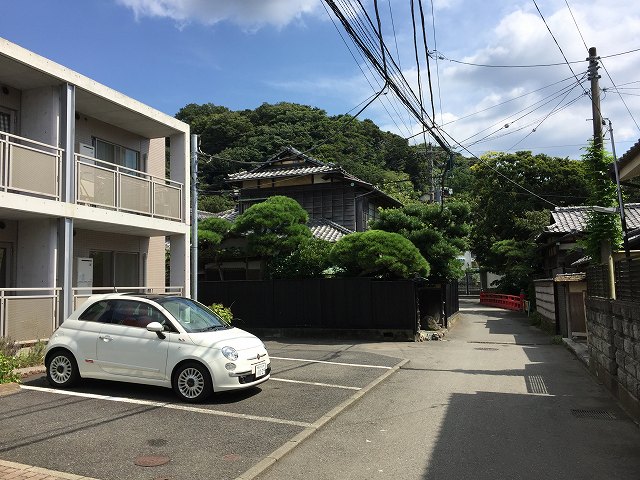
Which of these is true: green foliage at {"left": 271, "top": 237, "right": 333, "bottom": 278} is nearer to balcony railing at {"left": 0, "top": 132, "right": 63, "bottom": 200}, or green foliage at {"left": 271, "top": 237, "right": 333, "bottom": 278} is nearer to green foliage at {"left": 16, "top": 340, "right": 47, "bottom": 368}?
balcony railing at {"left": 0, "top": 132, "right": 63, "bottom": 200}

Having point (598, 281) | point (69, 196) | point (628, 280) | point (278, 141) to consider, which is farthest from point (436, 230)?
point (278, 141)

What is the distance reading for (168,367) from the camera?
7.52 metres

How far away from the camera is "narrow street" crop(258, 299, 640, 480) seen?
203 inches

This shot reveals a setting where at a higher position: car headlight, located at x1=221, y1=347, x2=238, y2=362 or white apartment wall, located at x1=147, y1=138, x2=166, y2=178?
white apartment wall, located at x1=147, y1=138, x2=166, y2=178

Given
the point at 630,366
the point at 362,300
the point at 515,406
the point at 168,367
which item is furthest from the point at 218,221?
the point at 630,366

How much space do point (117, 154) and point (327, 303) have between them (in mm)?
8119

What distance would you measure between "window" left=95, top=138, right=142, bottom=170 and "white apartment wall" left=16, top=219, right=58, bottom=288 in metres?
3.35

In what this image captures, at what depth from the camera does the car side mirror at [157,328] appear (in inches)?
297

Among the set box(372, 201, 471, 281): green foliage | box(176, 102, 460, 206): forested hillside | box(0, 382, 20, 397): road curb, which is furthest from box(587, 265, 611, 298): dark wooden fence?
box(176, 102, 460, 206): forested hillside

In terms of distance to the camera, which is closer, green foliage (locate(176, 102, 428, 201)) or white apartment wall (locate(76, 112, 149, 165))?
white apartment wall (locate(76, 112, 149, 165))

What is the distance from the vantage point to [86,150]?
43.3ft

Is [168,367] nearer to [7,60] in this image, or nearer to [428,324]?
[7,60]

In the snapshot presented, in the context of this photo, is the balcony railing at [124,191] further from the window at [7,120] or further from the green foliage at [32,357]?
the green foliage at [32,357]

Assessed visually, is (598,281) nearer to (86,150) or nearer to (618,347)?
(618,347)
